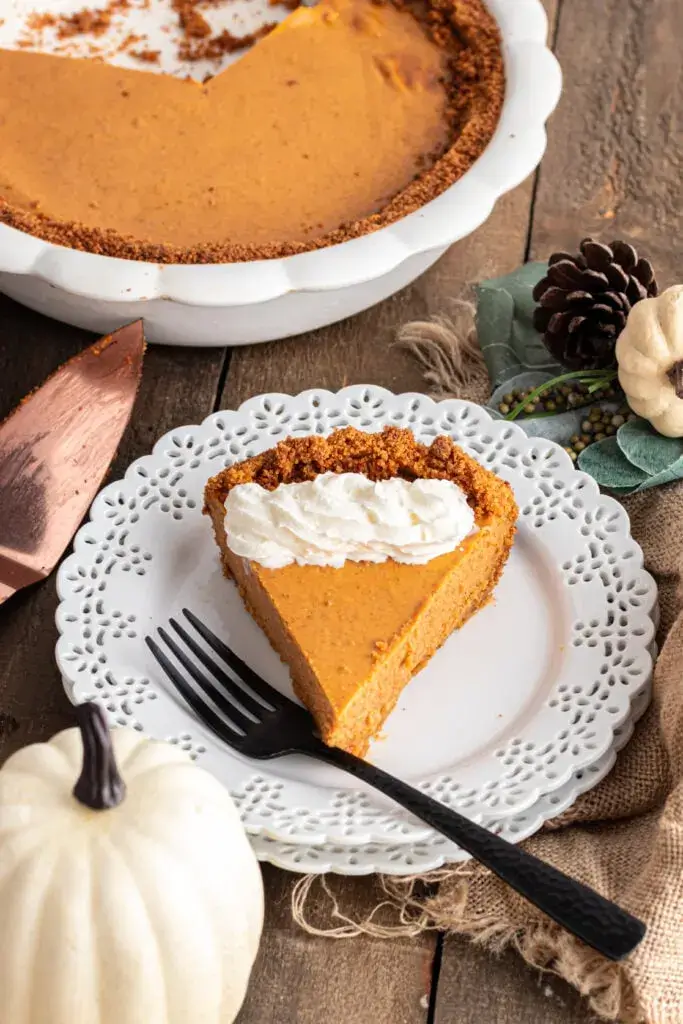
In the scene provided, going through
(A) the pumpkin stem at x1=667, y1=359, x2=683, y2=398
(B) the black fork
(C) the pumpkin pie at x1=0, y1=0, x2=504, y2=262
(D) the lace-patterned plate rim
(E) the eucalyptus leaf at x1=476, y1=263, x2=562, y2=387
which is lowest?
(D) the lace-patterned plate rim

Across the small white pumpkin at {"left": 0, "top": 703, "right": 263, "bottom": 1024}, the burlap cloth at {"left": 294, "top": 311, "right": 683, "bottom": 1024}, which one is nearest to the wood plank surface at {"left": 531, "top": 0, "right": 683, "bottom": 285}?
the burlap cloth at {"left": 294, "top": 311, "right": 683, "bottom": 1024}

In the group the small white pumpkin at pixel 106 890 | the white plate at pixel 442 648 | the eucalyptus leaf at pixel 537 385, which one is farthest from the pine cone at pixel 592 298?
the small white pumpkin at pixel 106 890

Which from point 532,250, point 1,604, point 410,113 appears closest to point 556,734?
point 1,604

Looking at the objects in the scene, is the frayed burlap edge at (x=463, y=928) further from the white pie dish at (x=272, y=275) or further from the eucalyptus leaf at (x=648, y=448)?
the white pie dish at (x=272, y=275)

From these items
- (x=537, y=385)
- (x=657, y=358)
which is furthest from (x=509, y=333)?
(x=657, y=358)

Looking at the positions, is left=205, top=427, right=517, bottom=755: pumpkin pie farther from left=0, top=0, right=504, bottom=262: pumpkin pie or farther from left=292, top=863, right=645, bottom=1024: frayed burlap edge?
left=0, top=0, right=504, bottom=262: pumpkin pie

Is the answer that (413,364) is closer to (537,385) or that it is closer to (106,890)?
(537,385)

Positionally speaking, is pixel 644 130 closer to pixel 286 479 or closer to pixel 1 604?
pixel 286 479

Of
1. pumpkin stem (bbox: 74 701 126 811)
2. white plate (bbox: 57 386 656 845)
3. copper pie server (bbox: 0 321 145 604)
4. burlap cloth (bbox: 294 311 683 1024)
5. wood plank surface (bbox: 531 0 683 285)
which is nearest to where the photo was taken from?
pumpkin stem (bbox: 74 701 126 811)
